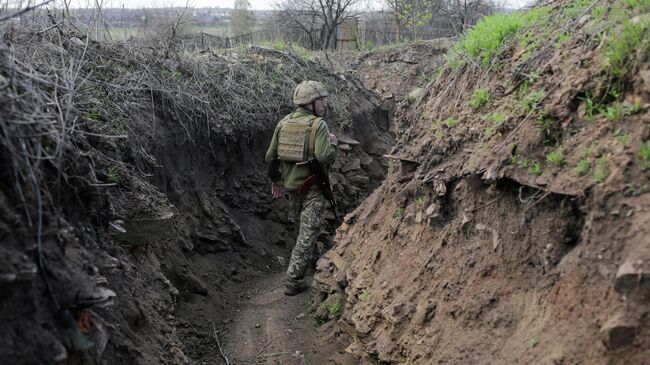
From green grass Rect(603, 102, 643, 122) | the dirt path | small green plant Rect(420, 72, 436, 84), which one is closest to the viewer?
green grass Rect(603, 102, 643, 122)

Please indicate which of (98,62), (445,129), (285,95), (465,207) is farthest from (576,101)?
(285,95)

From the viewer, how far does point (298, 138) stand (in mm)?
7230

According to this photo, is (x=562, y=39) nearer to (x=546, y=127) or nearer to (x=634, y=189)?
(x=546, y=127)

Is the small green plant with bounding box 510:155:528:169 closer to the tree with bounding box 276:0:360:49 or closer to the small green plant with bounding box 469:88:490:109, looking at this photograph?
the small green plant with bounding box 469:88:490:109

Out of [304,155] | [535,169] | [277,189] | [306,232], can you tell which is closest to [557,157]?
[535,169]

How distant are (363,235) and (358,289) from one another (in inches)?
36.1

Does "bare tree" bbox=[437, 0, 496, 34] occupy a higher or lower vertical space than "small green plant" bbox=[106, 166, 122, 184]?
higher

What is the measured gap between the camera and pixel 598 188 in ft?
11.9

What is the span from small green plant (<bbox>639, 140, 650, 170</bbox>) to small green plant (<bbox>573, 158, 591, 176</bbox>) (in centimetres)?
33

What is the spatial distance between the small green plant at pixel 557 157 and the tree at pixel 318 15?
17.1m

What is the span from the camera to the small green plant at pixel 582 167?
3809mm

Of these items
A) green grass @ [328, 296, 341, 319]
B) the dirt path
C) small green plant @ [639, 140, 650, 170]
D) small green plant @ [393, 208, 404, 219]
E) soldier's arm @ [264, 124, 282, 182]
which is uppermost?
small green plant @ [639, 140, 650, 170]

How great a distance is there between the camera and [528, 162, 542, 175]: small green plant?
4143 millimetres

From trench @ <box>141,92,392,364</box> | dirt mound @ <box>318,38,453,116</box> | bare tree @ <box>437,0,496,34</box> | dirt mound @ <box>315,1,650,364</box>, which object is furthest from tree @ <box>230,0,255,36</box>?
dirt mound @ <box>315,1,650,364</box>
